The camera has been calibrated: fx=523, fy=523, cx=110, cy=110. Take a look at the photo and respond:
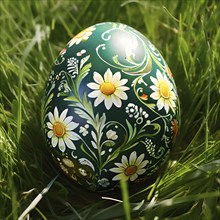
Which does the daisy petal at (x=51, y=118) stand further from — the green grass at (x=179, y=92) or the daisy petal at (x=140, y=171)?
the daisy petal at (x=140, y=171)

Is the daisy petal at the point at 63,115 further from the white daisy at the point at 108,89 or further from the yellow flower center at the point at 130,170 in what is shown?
the yellow flower center at the point at 130,170

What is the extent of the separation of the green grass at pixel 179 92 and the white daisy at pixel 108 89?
0.16m

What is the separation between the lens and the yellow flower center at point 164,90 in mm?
Answer: 1167

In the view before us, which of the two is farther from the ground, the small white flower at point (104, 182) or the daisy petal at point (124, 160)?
the daisy petal at point (124, 160)

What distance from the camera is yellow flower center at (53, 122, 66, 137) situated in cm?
115

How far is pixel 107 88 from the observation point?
113 centimetres

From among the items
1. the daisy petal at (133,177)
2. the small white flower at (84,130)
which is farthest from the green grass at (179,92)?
the small white flower at (84,130)

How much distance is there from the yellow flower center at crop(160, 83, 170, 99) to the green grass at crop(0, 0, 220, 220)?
9 centimetres

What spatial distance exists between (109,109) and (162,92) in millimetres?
133

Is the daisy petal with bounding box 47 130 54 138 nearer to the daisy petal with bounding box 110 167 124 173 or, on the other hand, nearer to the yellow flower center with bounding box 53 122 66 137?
the yellow flower center with bounding box 53 122 66 137

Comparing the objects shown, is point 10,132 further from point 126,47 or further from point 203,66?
point 203,66

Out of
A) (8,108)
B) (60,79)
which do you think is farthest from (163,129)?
(8,108)

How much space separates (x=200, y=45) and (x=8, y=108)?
1.79 feet

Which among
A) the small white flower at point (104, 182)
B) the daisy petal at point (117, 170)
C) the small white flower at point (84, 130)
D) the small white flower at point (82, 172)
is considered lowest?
the small white flower at point (104, 182)
